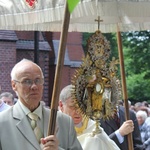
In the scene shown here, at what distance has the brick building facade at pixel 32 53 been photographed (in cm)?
2316

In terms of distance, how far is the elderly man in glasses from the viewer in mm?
5773

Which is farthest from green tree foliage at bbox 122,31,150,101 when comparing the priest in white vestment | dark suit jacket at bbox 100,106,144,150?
the priest in white vestment

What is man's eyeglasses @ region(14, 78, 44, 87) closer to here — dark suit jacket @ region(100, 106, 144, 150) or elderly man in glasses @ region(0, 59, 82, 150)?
elderly man in glasses @ region(0, 59, 82, 150)

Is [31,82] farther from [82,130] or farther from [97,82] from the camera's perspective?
[82,130]

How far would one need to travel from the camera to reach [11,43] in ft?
76.8

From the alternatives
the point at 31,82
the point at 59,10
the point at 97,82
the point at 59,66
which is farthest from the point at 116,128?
the point at 59,66

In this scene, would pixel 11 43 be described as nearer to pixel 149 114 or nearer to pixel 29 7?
pixel 149 114

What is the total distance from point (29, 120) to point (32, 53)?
19.6 m

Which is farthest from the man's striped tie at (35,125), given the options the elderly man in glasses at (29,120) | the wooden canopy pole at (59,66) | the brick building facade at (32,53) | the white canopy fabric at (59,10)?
the brick building facade at (32,53)

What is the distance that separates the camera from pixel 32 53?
25469 millimetres

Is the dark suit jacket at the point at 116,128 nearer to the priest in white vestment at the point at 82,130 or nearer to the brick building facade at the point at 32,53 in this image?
the priest in white vestment at the point at 82,130

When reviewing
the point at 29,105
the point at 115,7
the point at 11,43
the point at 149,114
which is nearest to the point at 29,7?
the point at 115,7

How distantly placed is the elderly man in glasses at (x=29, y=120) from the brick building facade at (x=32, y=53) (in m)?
15.1

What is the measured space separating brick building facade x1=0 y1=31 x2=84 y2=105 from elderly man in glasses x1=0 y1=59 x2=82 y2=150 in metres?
15.1
